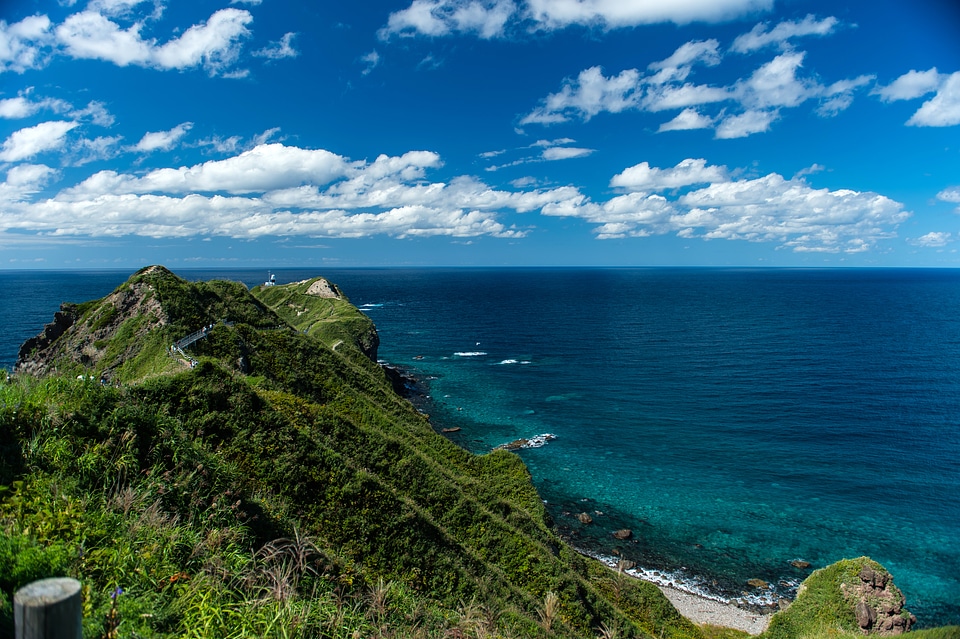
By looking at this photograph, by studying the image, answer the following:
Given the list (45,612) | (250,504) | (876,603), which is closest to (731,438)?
(876,603)

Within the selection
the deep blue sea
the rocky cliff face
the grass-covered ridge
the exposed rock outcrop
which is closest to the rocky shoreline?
the deep blue sea

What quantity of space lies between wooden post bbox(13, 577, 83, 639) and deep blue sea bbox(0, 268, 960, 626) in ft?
144

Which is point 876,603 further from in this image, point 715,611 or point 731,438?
point 731,438

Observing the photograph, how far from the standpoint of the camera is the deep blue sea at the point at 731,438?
43625 millimetres

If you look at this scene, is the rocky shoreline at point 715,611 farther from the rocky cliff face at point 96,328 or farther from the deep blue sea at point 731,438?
the rocky cliff face at point 96,328

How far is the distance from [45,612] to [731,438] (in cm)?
7186

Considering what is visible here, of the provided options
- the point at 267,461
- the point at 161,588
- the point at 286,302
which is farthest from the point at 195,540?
the point at 286,302

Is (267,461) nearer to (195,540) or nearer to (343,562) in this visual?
(343,562)

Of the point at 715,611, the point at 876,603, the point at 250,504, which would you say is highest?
the point at 250,504

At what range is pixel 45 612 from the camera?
13.0 ft

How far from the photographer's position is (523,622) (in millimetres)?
17703

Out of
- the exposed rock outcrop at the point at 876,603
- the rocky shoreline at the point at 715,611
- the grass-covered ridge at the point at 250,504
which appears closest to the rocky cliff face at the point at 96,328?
the grass-covered ridge at the point at 250,504

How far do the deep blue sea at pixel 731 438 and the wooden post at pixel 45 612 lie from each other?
43800mm

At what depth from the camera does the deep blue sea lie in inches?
1718
